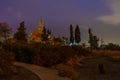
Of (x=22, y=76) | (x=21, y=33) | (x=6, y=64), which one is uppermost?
(x=21, y=33)

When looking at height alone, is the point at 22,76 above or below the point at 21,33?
below

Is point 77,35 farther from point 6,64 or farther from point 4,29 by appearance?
point 6,64

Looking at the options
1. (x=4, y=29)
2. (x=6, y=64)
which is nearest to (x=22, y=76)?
(x=6, y=64)

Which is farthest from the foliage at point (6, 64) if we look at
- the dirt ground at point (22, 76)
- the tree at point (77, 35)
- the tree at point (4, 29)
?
the tree at point (77, 35)

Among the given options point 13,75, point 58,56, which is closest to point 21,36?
point 58,56

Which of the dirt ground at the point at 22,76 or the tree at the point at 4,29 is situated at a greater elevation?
the tree at the point at 4,29

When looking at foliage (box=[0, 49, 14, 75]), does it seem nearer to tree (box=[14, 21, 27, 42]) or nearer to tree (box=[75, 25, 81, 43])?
tree (box=[14, 21, 27, 42])

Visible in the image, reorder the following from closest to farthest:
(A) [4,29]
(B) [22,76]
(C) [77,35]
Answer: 1. (B) [22,76]
2. (A) [4,29]
3. (C) [77,35]

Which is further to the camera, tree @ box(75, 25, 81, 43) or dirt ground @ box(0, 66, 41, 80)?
tree @ box(75, 25, 81, 43)

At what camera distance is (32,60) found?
27.3 meters

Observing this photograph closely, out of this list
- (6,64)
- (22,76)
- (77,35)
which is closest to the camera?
(22,76)

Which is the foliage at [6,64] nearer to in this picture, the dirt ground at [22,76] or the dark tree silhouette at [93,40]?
the dirt ground at [22,76]

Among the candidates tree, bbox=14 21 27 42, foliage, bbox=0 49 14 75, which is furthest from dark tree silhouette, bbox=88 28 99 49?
foliage, bbox=0 49 14 75

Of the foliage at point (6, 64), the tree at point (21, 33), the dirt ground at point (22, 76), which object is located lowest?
the dirt ground at point (22, 76)
